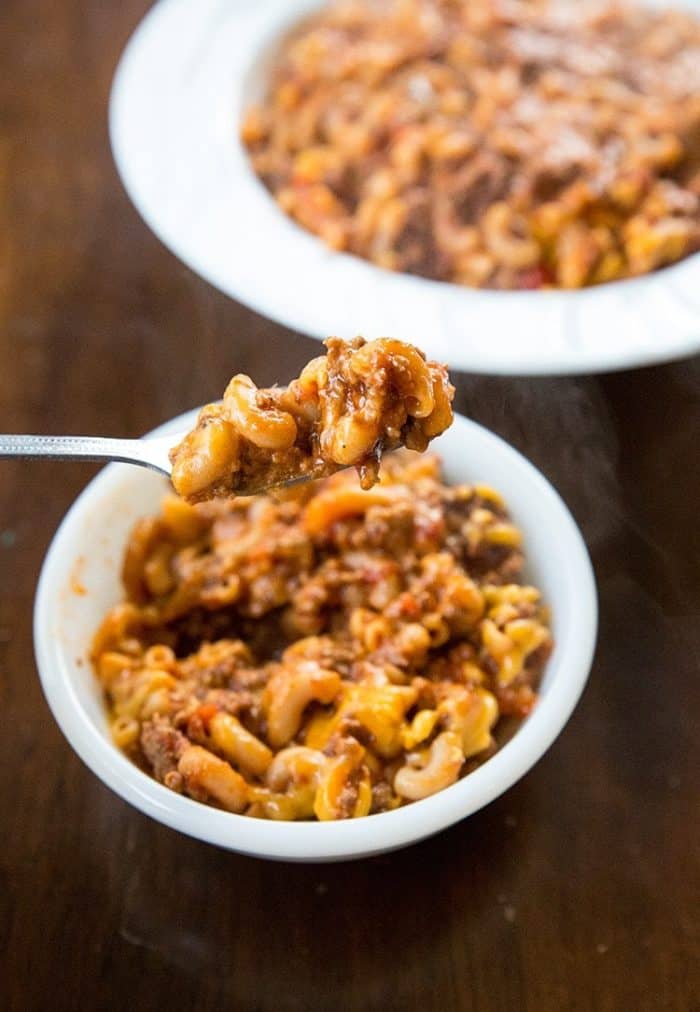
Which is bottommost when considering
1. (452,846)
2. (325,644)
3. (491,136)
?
(452,846)

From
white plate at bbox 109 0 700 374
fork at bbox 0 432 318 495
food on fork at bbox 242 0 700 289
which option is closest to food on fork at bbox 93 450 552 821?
fork at bbox 0 432 318 495

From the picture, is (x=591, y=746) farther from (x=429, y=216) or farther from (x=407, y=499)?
(x=429, y=216)

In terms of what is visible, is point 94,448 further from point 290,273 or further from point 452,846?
point 290,273

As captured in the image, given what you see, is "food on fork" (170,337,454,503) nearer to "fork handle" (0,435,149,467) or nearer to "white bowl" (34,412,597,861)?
"fork handle" (0,435,149,467)

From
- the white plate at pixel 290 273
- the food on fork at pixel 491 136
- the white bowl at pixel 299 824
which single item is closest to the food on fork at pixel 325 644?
the white bowl at pixel 299 824

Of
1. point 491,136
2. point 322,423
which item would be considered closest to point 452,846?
point 322,423

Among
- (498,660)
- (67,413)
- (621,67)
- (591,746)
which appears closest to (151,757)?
(498,660)
